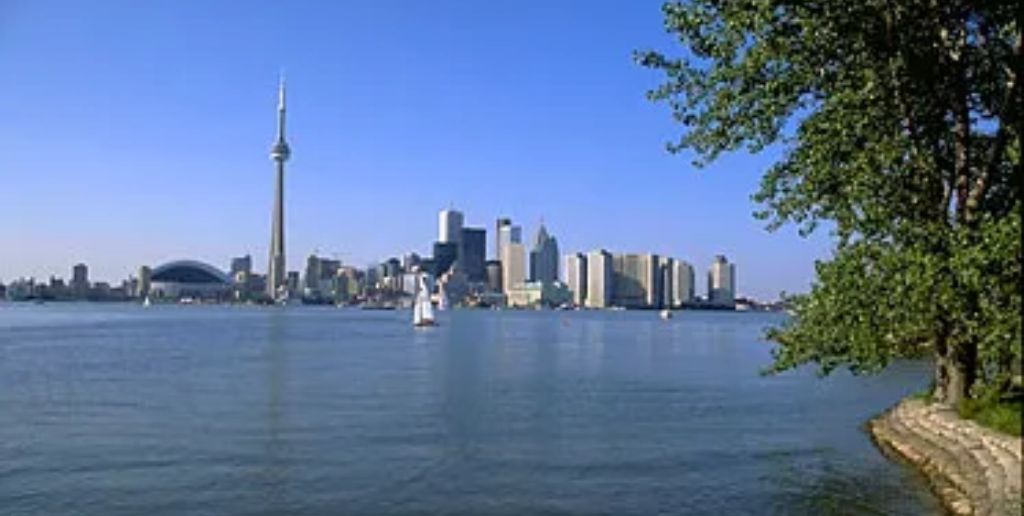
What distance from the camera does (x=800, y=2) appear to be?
79.9ft

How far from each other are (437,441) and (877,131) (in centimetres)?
2117

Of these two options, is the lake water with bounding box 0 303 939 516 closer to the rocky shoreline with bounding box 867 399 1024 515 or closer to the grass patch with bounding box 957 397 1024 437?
the rocky shoreline with bounding box 867 399 1024 515

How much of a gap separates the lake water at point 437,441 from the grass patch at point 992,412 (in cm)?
246

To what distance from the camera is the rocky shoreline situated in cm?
2244

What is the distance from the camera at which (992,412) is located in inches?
1120

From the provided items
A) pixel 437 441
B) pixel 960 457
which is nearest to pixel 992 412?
pixel 960 457

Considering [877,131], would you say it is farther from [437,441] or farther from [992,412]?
[437,441]

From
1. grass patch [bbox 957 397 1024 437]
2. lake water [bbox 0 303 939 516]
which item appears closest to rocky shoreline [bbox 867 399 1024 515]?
grass patch [bbox 957 397 1024 437]

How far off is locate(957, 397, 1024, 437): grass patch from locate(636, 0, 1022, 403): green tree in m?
1.56

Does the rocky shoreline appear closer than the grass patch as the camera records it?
Yes

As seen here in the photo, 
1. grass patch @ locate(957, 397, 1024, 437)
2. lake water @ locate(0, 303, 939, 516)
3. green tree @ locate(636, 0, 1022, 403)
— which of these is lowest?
lake water @ locate(0, 303, 939, 516)

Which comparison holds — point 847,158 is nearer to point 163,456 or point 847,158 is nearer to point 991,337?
point 991,337

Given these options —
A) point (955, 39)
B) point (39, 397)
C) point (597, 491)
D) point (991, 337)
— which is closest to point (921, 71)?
point (955, 39)

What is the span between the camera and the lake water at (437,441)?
1144 inches
